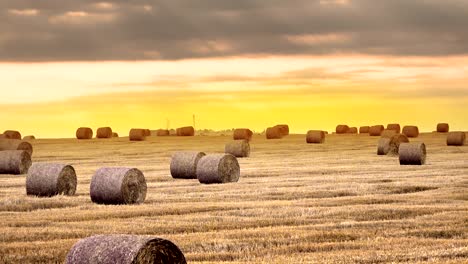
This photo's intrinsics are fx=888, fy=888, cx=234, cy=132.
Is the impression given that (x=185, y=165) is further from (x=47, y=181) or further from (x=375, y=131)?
(x=375, y=131)

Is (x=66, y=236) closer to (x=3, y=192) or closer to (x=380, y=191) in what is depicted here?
(x=3, y=192)

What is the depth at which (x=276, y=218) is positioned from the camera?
19.2m

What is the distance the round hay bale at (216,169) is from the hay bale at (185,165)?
1829mm

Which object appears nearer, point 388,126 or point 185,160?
point 185,160

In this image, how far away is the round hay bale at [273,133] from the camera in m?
73.8

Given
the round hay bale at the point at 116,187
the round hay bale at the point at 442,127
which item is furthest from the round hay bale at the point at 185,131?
the round hay bale at the point at 116,187

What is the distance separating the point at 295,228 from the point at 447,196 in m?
7.48

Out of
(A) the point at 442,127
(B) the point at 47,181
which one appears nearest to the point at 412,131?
(A) the point at 442,127

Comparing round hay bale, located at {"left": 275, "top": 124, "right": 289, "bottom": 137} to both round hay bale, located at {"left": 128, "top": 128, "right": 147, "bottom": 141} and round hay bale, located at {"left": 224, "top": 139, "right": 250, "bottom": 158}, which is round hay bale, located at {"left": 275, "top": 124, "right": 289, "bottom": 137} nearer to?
round hay bale, located at {"left": 128, "top": 128, "right": 147, "bottom": 141}

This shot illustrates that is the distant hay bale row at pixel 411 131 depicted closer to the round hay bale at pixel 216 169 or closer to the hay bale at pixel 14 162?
the hay bale at pixel 14 162

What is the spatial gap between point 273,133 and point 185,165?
4324cm

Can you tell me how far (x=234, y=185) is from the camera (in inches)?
1095

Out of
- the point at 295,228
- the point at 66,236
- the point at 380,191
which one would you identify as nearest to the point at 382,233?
the point at 295,228

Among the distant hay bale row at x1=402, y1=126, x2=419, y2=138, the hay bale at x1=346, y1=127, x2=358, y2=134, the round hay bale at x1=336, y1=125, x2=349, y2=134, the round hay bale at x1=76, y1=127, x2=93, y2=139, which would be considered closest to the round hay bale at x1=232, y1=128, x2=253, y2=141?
the distant hay bale row at x1=402, y1=126, x2=419, y2=138
